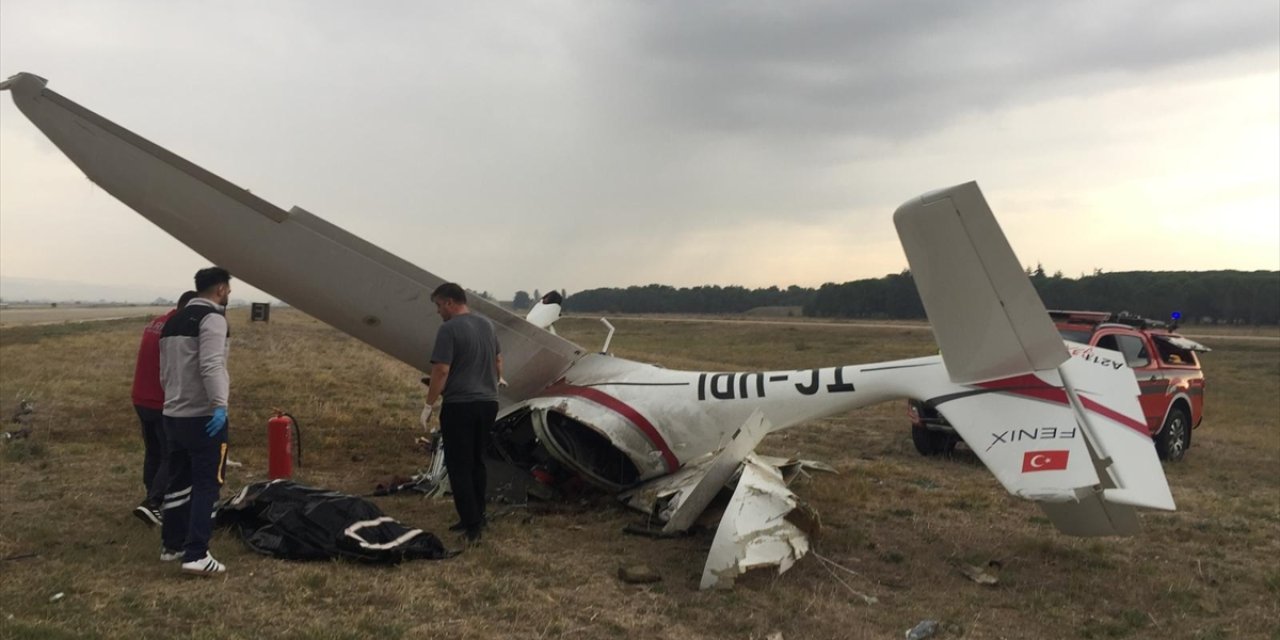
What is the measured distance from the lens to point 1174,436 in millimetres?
11398

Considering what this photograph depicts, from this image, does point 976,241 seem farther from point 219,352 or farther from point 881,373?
point 219,352

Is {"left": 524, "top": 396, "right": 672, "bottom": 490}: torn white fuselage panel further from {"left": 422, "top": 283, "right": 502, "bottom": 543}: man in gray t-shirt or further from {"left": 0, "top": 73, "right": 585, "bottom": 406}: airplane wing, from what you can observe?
{"left": 422, "top": 283, "right": 502, "bottom": 543}: man in gray t-shirt

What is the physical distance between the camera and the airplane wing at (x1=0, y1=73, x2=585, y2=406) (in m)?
6.52

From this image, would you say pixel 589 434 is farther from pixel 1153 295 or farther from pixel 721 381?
pixel 1153 295

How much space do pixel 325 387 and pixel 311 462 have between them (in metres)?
7.76

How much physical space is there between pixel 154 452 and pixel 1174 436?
509 inches

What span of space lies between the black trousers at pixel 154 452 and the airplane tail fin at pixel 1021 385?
5657 mm

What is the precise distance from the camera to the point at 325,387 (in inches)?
642

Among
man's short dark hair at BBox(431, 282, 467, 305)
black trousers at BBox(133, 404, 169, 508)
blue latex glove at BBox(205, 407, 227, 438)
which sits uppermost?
man's short dark hair at BBox(431, 282, 467, 305)

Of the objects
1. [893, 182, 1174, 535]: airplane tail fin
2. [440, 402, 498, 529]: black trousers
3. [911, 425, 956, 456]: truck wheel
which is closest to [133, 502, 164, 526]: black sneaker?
[440, 402, 498, 529]: black trousers

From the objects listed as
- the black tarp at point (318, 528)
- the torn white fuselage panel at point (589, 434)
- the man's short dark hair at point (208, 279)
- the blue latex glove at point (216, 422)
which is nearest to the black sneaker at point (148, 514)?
the black tarp at point (318, 528)

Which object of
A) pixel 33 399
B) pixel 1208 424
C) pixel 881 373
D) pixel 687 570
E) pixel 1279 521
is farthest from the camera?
pixel 1208 424

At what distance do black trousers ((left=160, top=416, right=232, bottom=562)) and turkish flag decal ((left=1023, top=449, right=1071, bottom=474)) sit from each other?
535 cm

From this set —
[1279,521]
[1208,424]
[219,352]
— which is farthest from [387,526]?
[1208,424]
